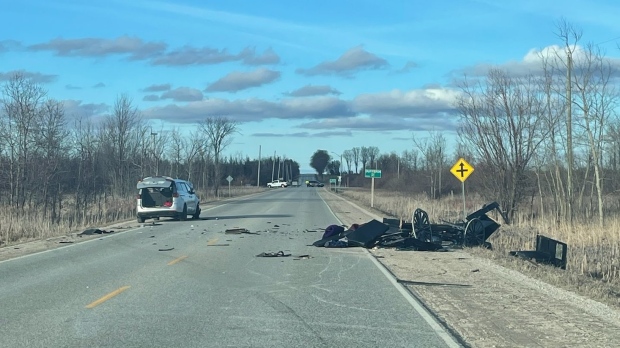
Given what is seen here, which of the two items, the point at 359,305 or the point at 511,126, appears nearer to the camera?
the point at 359,305

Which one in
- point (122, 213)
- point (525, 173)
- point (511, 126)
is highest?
point (511, 126)

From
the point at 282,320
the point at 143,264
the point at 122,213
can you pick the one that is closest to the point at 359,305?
the point at 282,320

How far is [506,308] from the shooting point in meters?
10.5

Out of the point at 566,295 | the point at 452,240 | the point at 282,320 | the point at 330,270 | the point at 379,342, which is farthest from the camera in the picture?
the point at 452,240

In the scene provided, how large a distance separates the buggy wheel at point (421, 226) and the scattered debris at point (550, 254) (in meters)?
3.50

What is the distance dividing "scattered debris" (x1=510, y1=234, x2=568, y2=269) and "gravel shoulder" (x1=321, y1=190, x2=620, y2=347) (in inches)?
74.4

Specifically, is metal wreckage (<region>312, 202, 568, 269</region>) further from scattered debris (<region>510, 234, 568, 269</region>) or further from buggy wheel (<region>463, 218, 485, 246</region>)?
scattered debris (<region>510, 234, 568, 269</region>)

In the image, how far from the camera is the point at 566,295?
460 inches

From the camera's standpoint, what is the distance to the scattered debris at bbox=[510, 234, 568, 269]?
55.9ft

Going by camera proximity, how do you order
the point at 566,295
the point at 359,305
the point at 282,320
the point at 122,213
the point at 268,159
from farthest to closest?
the point at 268,159 → the point at 122,213 → the point at 566,295 → the point at 359,305 → the point at 282,320

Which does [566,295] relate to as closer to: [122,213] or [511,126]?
[511,126]

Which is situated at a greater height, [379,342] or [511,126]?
[511,126]

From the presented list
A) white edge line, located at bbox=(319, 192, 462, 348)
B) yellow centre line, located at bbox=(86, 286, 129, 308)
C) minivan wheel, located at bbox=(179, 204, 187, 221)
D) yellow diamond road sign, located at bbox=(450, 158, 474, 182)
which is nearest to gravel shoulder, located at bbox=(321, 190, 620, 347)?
white edge line, located at bbox=(319, 192, 462, 348)

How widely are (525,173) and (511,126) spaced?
2.29 meters
